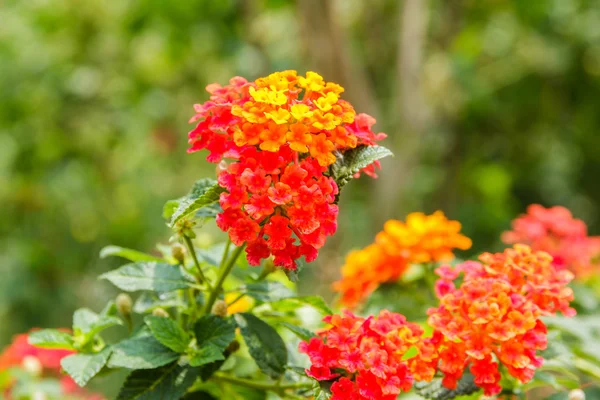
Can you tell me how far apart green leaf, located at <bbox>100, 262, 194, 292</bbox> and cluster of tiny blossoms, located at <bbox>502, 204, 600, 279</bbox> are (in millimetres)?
717

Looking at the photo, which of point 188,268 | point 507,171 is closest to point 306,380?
point 188,268

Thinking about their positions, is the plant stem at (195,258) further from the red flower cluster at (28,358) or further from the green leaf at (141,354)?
the red flower cluster at (28,358)

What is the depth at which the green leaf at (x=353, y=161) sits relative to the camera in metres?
0.65

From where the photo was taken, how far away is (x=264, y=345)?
717mm

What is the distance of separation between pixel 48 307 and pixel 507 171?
2233 mm

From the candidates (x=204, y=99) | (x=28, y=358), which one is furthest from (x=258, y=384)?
(x=204, y=99)

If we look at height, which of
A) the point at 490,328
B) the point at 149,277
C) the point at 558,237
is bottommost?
the point at 149,277

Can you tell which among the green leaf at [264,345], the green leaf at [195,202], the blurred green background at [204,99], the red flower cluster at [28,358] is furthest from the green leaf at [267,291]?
the blurred green background at [204,99]

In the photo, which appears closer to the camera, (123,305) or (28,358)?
(123,305)

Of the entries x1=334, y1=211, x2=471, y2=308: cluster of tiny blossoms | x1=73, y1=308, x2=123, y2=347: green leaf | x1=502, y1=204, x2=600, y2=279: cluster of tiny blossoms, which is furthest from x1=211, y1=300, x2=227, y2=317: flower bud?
x1=502, y1=204, x2=600, y2=279: cluster of tiny blossoms

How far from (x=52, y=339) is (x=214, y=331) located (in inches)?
7.5

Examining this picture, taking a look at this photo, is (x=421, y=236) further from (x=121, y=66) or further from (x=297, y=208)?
(x=121, y=66)

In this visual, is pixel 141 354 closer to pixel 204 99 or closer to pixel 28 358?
pixel 28 358

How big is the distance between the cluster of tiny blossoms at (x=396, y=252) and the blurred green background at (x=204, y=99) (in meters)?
1.33
